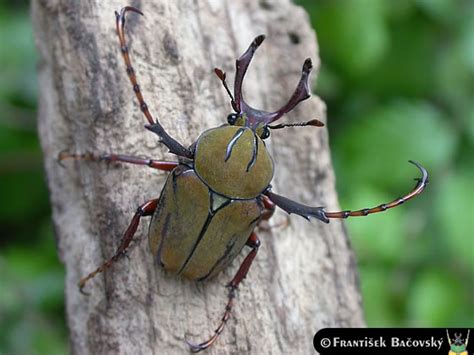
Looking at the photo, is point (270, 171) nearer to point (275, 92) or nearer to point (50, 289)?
point (275, 92)

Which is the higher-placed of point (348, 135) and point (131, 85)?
point (348, 135)

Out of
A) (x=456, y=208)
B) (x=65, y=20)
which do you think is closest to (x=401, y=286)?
(x=456, y=208)

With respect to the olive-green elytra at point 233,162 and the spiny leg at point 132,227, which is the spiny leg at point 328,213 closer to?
the olive-green elytra at point 233,162

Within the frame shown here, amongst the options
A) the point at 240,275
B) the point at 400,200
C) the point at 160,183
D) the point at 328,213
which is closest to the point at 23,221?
the point at 160,183

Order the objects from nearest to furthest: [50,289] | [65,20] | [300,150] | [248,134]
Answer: [248,134]
[65,20]
[300,150]
[50,289]

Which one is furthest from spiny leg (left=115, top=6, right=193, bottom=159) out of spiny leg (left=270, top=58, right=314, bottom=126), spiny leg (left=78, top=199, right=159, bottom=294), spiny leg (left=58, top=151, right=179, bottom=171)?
spiny leg (left=270, top=58, right=314, bottom=126)

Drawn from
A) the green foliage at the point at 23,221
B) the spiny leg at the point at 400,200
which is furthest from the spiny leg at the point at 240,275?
the green foliage at the point at 23,221

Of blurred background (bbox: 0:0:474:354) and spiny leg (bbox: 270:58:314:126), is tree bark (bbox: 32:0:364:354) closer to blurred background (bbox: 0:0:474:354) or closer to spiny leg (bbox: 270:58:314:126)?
spiny leg (bbox: 270:58:314:126)
